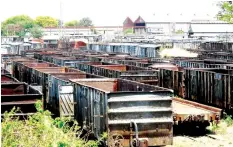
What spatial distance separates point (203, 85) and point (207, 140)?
17.1 ft

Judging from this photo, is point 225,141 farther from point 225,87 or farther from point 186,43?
point 186,43

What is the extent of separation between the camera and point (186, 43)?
5741 cm

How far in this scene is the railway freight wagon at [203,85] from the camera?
1587cm

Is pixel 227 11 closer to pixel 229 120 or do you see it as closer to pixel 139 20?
pixel 229 120

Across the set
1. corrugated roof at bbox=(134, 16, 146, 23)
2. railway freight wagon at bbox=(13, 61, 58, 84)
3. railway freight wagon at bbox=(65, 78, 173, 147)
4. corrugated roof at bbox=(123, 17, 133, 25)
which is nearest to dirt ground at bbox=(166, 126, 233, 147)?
railway freight wagon at bbox=(65, 78, 173, 147)

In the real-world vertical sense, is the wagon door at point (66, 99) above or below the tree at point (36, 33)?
below

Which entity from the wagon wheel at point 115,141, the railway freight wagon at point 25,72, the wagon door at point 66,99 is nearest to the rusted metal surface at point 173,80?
the railway freight wagon at point 25,72

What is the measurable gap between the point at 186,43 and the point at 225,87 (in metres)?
42.2

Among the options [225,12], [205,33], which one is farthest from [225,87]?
[205,33]

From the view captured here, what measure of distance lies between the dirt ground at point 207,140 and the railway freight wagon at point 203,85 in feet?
8.34

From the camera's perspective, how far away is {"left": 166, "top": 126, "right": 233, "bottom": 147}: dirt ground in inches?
479

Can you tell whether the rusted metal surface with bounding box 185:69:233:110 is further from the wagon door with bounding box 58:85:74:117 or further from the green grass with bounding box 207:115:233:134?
the wagon door with bounding box 58:85:74:117

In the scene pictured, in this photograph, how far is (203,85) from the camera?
17.6 meters

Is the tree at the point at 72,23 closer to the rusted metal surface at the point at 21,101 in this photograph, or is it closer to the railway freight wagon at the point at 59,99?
the railway freight wagon at the point at 59,99
